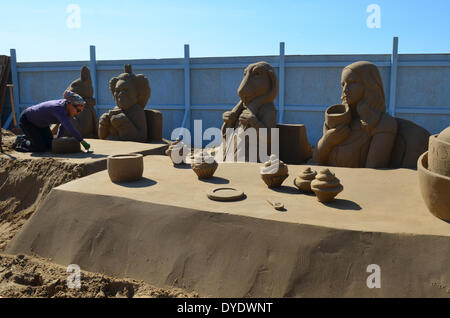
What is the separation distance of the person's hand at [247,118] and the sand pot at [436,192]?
2.84 metres

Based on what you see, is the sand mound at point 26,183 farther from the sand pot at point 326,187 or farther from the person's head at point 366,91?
the person's head at point 366,91

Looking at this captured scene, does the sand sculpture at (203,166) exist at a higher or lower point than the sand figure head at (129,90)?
lower

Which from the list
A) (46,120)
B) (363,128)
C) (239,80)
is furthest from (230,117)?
(239,80)

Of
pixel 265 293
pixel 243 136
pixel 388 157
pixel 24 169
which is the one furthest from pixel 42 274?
pixel 388 157

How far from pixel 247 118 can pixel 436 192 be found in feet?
10.1

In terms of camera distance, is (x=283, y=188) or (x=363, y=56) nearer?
(x=283, y=188)

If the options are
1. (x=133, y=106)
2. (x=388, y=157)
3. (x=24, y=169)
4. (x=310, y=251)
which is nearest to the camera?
(x=310, y=251)

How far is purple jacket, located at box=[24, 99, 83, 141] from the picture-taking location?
4.94m

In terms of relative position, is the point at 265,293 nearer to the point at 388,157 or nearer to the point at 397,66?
the point at 388,157

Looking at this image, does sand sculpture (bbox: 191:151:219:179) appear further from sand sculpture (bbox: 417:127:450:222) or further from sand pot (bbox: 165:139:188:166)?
sand sculpture (bbox: 417:127:450:222)

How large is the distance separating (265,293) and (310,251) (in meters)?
0.37

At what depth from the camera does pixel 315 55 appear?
9180mm

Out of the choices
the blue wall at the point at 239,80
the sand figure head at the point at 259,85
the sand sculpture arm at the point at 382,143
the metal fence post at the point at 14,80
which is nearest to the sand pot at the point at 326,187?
the sand sculpture arm at the point at 382,143

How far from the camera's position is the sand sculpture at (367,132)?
419 centimetres
